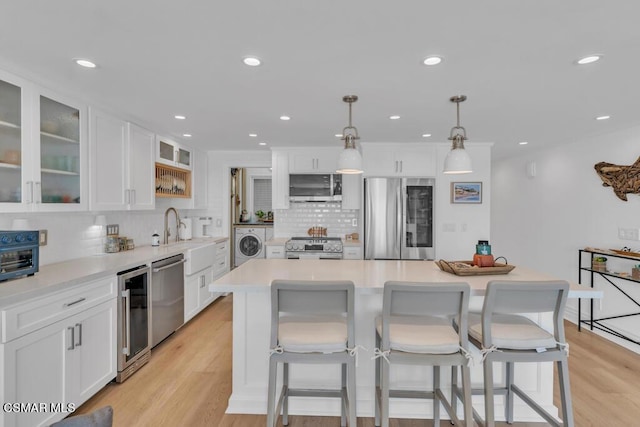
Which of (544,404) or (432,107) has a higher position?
(432,107)

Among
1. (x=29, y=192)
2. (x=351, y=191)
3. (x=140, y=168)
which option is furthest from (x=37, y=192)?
(x=351, y=191)

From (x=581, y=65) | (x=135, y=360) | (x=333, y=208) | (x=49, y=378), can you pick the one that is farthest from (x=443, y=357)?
(x=333, y=208)

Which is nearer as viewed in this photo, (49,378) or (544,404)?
(49,378)

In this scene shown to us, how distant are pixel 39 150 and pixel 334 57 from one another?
2.08 meters

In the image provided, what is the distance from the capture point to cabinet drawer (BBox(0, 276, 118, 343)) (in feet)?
5.80

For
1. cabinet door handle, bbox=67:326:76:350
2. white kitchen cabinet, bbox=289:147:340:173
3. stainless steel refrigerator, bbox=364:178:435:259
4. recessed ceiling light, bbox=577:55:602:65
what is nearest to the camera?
recessed ceiling light, bbox=577:55:602:65

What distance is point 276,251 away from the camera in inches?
184

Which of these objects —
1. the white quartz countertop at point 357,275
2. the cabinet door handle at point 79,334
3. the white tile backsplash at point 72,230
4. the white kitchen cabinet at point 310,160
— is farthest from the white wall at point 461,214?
the cabinet door handle at point 79,334

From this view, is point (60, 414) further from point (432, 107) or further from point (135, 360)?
point (432, 107)

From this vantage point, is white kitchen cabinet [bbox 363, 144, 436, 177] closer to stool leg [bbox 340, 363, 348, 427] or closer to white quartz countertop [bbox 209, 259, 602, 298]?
white quartz countertop [bbox 209, 259, 602, 298]

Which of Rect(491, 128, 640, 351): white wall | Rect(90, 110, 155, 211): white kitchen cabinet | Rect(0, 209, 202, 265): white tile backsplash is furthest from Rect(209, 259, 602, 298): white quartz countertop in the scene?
Rect(491, 128, 640, 351): white wall

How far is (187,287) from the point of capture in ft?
12.9

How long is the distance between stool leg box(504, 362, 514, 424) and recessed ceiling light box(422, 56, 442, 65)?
1.91 metres

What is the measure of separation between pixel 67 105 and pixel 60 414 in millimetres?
2136
